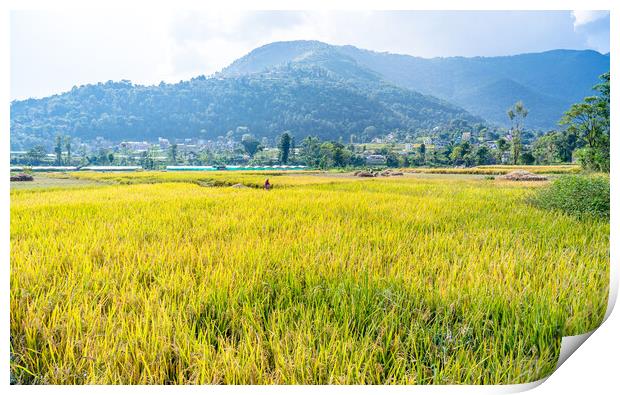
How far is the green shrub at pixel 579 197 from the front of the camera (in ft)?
6.56

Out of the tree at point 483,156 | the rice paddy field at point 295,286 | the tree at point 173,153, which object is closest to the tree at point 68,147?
the rice paddy field at point 295,286

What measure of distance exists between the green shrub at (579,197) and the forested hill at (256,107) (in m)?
0.69

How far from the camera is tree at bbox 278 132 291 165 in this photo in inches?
93.6

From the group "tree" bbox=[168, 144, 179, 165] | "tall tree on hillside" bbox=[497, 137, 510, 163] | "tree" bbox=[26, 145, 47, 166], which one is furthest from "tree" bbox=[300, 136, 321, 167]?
"tree" bbox=[26, 145, 47, 166]

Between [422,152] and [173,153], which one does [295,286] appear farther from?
[422,152]

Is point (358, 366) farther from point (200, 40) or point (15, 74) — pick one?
point (15, 74)

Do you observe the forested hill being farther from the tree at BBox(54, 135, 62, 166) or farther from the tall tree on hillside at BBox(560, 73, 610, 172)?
the tall tree on hillside at BBox(560, 73, 610, 172)

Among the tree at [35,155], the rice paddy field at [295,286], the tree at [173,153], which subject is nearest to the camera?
the rice paddy field at [295,286]

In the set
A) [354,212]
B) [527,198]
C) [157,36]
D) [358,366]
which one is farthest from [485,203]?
[157,36]

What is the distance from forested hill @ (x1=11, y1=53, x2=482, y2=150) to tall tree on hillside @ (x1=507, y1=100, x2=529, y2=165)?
23 centimetres

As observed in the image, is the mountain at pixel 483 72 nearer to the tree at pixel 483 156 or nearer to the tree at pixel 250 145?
the tree at pixel 483 156

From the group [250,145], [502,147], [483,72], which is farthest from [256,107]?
[502,147]

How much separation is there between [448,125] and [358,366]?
1961 mm

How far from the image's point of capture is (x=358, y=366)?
1.17m
